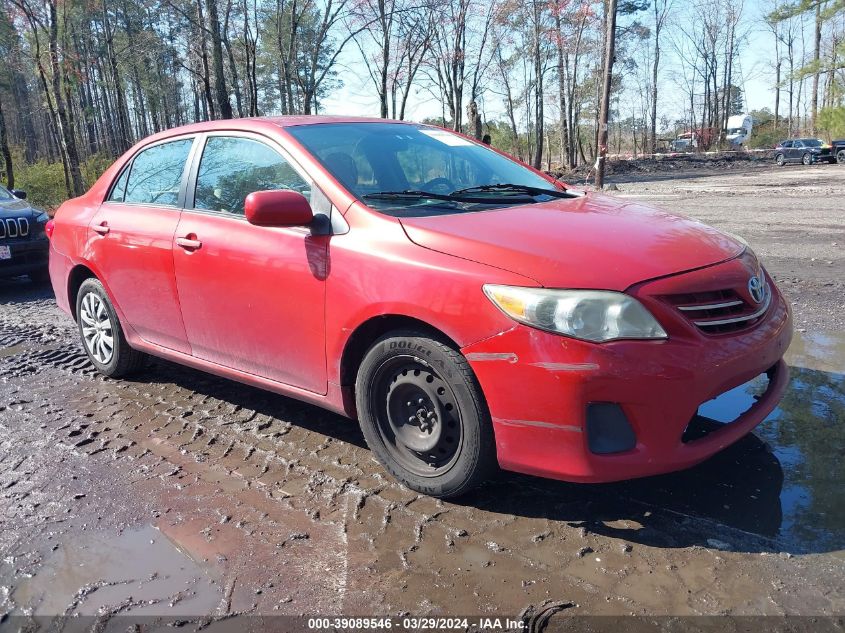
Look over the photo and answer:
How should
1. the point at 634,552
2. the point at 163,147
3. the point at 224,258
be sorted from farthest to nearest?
1. the point at 163,147
2. the point at 224,258
3. the point at 634,552

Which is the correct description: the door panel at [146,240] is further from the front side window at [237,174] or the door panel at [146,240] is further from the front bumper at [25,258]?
the front bumper at [25,258]

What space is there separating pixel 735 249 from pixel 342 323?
70.5 inches

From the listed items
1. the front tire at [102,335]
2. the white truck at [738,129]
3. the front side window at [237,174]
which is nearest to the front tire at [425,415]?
the front side window at [237,174]

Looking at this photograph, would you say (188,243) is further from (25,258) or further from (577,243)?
(25,258)

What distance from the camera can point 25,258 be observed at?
328 inches

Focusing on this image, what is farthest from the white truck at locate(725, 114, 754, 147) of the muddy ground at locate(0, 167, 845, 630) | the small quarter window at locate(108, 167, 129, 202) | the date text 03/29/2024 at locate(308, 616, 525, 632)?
the date text 03/29/2024 at locate(308, 616, 525, 632)

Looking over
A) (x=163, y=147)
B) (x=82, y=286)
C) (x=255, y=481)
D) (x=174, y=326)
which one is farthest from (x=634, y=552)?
(x=82, y=286)

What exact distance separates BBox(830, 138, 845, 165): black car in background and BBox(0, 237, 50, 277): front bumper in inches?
1605

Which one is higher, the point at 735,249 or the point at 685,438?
the point at 735,249

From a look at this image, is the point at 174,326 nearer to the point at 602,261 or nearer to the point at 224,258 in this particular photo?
the point at 224,258

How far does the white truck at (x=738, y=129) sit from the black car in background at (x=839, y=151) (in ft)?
71.5

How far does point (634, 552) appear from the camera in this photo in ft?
8.02

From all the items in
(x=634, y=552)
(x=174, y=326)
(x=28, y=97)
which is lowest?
(x=634, y=552)

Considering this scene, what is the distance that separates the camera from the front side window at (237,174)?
341 cm
